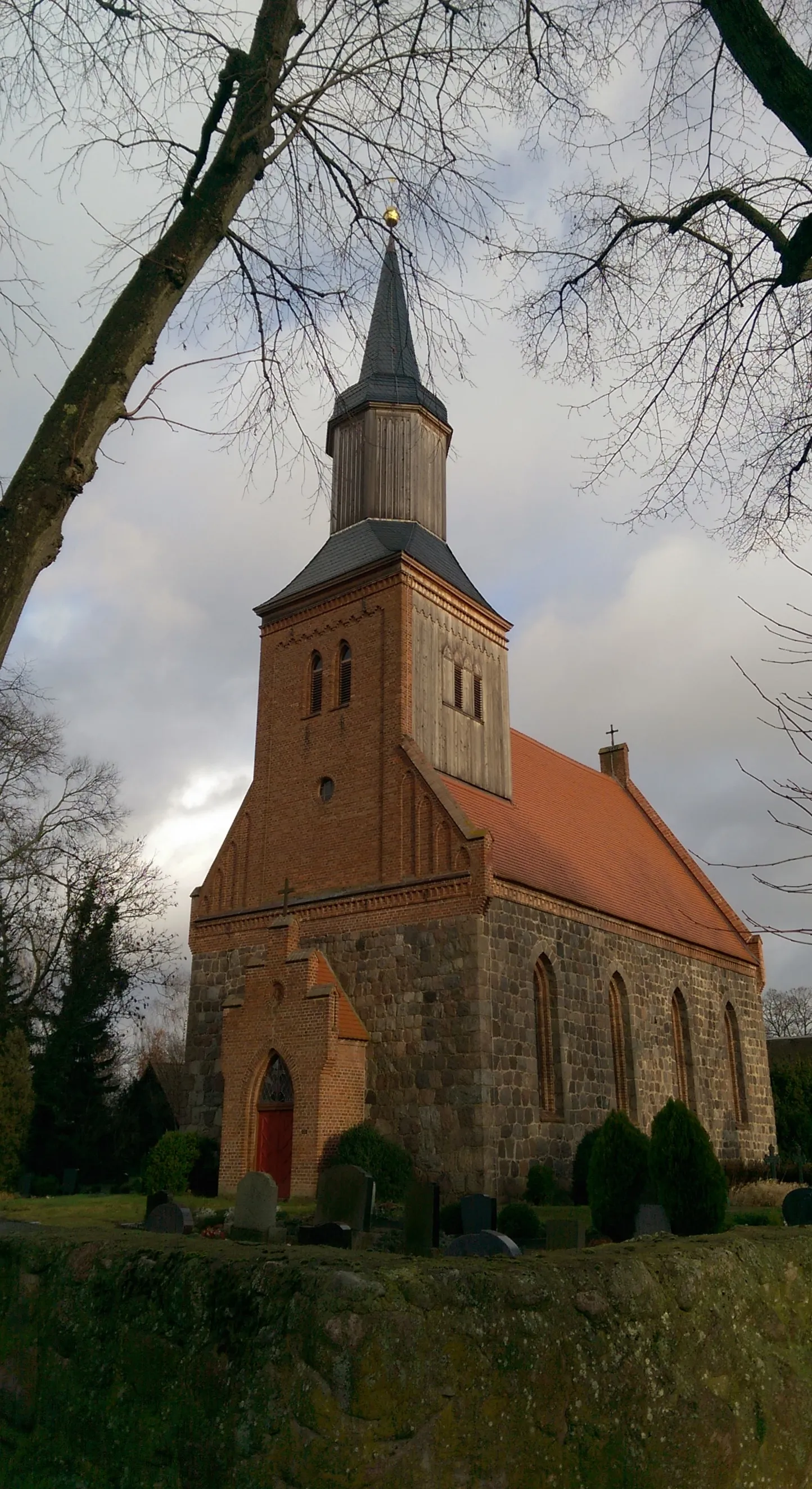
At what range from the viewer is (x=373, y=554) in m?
20.4

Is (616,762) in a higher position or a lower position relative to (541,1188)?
higher

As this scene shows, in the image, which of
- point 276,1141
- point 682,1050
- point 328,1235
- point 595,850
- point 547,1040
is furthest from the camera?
point 595,850

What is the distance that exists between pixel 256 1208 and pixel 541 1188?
10095 mm

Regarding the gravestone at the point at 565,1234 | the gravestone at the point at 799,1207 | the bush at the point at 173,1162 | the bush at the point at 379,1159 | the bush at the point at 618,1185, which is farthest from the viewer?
the bush at the point at 173,1162

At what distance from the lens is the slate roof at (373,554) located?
67.4ft

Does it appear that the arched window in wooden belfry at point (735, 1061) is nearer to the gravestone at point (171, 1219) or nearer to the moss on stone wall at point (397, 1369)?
the gravestone at point (171, 1219)

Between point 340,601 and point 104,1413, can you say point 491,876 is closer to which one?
point 340,601

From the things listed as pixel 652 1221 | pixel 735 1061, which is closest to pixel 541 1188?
pixel 652 1221

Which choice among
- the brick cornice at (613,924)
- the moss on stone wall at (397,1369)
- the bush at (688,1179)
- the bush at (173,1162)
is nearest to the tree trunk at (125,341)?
the moss on stone wall at (397,1369)

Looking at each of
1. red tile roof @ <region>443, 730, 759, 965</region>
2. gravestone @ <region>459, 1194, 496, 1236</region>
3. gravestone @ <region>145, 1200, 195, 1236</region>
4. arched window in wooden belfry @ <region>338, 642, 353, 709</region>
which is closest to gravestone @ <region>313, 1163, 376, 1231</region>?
gravestone @ <region>145, 1200, 195, 1236</region>

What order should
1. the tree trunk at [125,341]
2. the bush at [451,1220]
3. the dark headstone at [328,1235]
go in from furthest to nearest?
1. the bush at [451,1220]
2. the dark headstone at [328,1235]
3. the tree trunk at [125,341]

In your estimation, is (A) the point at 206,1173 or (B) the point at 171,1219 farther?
(A) the point at 206,1173

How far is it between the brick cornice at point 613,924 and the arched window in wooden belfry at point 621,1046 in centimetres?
110

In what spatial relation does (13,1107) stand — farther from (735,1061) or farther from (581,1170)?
(735,1061)
